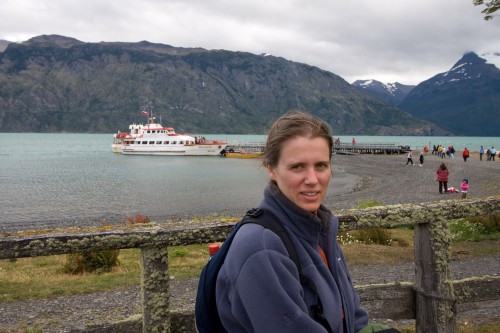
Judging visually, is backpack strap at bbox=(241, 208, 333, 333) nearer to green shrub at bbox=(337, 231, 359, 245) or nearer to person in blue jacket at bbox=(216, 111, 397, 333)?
person in blue jacket at bbox=(216, 111, 397, 333)

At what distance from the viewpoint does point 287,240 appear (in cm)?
195

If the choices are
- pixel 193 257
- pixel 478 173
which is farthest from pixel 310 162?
pixel 478 173

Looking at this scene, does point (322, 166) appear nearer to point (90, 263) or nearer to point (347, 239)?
point (90, 263)

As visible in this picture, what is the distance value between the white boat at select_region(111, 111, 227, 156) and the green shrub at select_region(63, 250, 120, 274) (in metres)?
79.9

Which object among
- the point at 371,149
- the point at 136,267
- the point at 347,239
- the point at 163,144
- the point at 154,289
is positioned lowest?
the point at 136,267

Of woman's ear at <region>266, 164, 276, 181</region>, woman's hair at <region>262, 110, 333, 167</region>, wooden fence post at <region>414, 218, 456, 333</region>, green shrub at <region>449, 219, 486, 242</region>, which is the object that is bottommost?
green shrub at <region>449, 219, 486, 242</region>

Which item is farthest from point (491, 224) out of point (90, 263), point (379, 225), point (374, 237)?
point (90, 263)

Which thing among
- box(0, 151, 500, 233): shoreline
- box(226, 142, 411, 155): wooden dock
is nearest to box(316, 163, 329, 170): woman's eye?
box(0, 151, 500, 233): shoreline

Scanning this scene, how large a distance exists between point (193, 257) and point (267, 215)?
7397mm

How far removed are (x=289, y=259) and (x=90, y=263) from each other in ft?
22.4

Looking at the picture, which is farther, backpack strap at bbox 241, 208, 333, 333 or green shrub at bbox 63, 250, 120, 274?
green shrub at bbox 63, 250, 120, 274

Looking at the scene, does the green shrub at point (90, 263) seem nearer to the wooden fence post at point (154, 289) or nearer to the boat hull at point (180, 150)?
the wooden fence post at point (154, 289)

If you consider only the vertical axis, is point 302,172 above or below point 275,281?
above

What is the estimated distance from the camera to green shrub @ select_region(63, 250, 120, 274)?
774 centimetres
